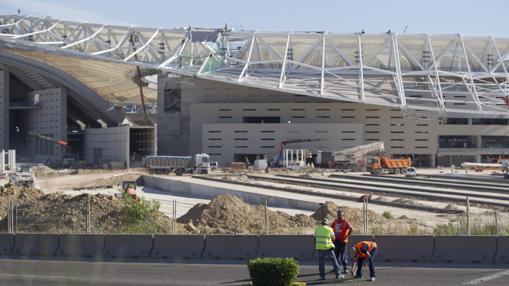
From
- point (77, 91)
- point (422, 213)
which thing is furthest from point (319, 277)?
point (77, 91)

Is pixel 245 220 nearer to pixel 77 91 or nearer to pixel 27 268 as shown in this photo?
pixel 27 268

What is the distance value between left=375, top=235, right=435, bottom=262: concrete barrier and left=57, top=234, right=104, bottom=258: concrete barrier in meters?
7.92

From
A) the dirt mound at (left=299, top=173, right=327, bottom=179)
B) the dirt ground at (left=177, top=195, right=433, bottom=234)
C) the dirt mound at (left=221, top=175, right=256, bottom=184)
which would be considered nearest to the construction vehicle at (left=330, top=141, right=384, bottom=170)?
the dirt mound at (left=299, top=173, right=327, bottom=179)

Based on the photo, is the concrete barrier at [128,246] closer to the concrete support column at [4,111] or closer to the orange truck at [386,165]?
the orange truck at [386,165]

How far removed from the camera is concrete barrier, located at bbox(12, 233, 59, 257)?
2391 cm

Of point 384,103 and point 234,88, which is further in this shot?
point 234,88

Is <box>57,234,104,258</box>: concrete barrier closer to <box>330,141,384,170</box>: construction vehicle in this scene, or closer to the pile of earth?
→ the pile of earth

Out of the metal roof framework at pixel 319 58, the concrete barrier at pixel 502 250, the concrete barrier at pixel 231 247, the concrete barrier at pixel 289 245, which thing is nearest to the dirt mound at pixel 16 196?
the concrete barrier at pixel 231 247

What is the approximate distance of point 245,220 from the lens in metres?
30.2

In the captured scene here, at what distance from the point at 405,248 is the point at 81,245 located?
30.3 feet

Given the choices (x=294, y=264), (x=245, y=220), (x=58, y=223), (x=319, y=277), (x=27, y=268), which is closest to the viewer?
(x=294, y=264)

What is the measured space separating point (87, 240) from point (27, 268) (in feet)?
9.78

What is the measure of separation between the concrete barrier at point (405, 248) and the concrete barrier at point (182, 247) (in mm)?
4999

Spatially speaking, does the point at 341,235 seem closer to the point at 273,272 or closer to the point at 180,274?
the point at 180,274
